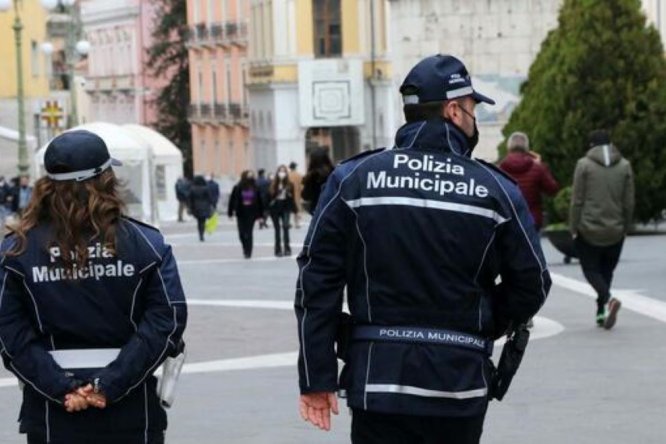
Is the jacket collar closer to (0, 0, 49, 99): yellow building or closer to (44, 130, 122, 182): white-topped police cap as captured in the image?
(44, 130, 122, 182): white-topped police cap

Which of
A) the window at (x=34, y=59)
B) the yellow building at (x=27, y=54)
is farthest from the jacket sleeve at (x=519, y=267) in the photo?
the window at (x=34, y=59)

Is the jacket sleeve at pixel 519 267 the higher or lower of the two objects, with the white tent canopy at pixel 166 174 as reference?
higher

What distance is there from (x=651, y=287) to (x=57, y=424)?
16.7 meters

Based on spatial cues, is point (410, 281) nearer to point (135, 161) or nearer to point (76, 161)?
point (76, 161)

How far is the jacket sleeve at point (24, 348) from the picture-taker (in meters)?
6.86

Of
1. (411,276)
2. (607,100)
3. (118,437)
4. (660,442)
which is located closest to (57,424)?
(118,437)

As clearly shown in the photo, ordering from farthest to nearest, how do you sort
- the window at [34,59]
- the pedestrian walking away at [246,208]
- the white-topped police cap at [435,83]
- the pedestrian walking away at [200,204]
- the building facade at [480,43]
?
the window at [34,59], the pedestrian walking away at [200,204], the building facade at [480,43], the pedestrian walking away at [246,208], the white-topped police cap at [435,83]

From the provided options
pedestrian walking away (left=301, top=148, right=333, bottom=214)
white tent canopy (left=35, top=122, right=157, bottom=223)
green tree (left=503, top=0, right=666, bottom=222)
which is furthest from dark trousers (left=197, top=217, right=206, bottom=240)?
pedestrian walking away (left=301, top=148, right=333, bottom=214)

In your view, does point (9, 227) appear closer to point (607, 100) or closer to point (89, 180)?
point (89, 180)

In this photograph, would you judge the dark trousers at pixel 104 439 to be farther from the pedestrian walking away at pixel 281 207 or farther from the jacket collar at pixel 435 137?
the pedestrian walking away at pixel 281 207

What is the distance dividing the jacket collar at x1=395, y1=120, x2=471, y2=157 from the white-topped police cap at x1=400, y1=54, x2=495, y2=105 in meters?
0.08

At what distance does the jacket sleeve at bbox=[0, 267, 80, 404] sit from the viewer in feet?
22.5

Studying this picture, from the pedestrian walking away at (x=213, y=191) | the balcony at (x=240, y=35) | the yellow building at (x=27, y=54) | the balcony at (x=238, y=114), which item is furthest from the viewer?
the balcony at (x=238, y=114)

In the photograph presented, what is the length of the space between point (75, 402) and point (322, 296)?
2.72ft
